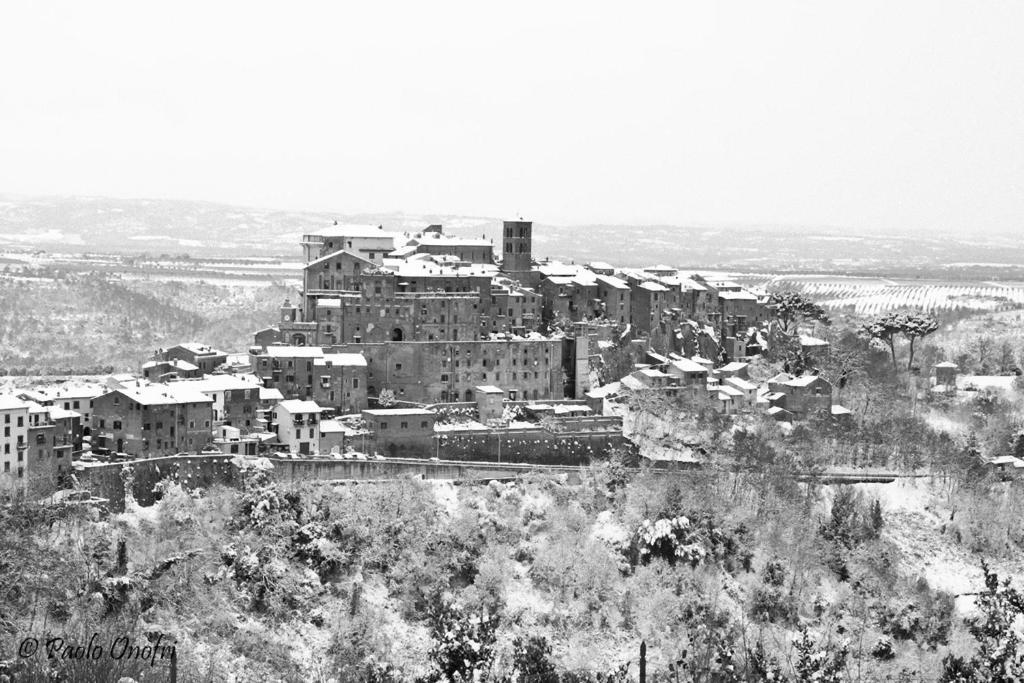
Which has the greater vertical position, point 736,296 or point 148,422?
point 736,296

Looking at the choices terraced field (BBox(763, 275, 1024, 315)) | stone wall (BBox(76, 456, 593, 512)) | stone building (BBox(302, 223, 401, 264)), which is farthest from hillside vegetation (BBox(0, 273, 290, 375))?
terraced field (BBox(763, 275, 1024, 315))

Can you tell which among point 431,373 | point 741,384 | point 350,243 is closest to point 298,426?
point 431,373

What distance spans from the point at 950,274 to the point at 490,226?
50.6 metres

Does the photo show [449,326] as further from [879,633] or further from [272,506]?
[879,633]

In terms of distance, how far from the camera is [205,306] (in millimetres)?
116562

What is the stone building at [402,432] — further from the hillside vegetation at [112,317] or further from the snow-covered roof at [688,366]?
the hillside vegetation at [112,317]

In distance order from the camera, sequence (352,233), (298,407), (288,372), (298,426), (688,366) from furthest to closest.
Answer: (352,233) → (688,366) → (288,372) → (298,407) → (298,426)

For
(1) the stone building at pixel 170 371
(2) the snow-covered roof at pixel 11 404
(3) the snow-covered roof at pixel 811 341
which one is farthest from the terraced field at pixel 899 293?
(2) the snow-covered roof at pixel 11 404

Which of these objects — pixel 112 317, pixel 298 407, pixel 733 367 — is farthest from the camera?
pixel 112 317

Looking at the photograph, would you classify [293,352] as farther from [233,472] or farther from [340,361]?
[233,472]

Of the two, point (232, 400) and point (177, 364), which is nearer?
point (232, 400)

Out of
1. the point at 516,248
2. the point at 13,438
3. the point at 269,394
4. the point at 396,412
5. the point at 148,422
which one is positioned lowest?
the point at 396,412

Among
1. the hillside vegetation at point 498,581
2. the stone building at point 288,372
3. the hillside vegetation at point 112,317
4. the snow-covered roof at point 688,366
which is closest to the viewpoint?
the hillside vegetation at point 498,581

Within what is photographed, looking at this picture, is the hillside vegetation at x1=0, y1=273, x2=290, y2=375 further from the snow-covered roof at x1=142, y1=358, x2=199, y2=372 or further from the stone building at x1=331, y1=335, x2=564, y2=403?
the stone building at x1=331, y1=335, x2=564, y2=403
